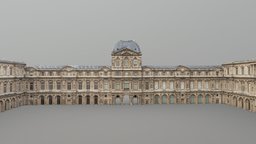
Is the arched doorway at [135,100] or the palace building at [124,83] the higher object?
the palace building at [124,83]

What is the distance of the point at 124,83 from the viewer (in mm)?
83750

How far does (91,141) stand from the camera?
37.2 metres

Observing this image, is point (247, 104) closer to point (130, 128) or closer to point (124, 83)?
point (124, 83)

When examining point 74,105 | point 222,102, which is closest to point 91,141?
point 74,105

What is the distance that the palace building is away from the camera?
83.2 m

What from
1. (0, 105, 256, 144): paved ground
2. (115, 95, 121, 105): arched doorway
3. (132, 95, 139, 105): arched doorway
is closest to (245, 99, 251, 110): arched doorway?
(0, 105, 256, 144): paved ground

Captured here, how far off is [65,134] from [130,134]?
9572 mm

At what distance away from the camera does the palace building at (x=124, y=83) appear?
3274 inches

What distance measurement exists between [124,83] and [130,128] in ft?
125

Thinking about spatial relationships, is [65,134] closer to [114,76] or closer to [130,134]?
[130,134]

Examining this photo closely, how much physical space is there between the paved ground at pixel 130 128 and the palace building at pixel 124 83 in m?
20.9

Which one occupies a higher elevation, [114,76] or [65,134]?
[114,76]

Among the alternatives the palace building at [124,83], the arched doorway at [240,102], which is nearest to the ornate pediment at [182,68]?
the palace building at [124,83]

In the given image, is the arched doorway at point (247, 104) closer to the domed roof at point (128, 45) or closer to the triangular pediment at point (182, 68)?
the triangular pediment at point (182, 68)
